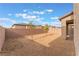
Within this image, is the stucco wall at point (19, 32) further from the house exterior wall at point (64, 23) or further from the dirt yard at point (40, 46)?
the house exterior wall at point (64, 23)

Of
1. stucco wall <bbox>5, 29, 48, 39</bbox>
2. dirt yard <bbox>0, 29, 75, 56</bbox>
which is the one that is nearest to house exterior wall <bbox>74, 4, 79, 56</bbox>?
dirt yard <bbox>0, 29, 75, 56</bbox>

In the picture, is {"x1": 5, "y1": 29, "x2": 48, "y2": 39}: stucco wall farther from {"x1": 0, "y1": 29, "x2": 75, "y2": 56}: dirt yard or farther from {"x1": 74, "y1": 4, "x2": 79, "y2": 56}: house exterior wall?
{"x1": 74, "y1": 4, "x2": 79, "y2": 56}: house exterior wall

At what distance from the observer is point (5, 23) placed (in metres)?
2.71

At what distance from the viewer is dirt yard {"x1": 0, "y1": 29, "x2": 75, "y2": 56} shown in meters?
2.72

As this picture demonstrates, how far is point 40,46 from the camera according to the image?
273 centimetres

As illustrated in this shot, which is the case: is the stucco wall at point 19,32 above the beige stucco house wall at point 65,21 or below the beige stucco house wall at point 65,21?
below

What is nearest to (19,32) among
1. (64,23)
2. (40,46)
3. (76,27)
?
(40,46)

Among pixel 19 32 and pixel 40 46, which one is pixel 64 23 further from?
pixel 19 32

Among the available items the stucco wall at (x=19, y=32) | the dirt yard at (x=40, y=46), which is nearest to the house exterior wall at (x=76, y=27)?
the dirt yard at (x=40, y=46)

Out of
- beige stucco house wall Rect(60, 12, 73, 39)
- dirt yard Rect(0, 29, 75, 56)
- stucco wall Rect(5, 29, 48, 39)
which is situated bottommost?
dirt yard Rect(0, 29, 75, 56)

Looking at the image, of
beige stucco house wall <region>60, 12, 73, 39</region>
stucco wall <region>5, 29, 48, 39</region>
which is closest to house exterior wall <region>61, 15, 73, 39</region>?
beige stucco house wall <region>60, 12, 73, 39</region>

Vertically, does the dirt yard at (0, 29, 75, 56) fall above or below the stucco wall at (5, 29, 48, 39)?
below

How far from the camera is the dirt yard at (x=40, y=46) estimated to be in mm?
2717

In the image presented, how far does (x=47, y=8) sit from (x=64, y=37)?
431mm
